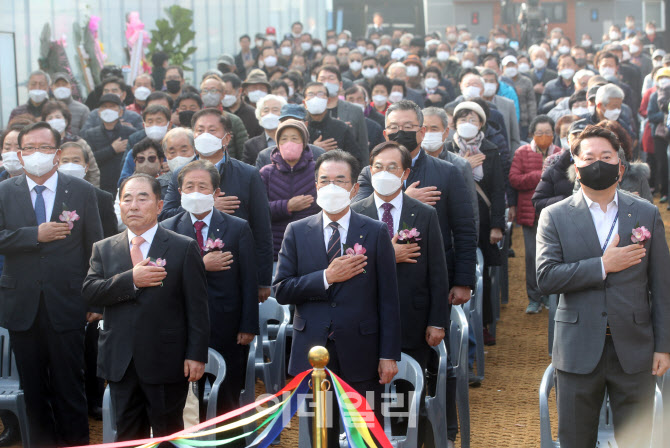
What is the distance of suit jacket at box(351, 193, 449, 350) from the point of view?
5629 mm

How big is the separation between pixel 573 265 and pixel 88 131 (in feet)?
22.0

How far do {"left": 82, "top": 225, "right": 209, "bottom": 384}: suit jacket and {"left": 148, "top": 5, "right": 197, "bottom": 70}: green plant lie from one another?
44.9ft

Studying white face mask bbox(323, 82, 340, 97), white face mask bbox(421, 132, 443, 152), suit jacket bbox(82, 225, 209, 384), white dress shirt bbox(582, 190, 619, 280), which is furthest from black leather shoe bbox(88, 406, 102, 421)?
white face mask bbox(323, 82, 340, 97)

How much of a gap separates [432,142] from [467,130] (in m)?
1.05

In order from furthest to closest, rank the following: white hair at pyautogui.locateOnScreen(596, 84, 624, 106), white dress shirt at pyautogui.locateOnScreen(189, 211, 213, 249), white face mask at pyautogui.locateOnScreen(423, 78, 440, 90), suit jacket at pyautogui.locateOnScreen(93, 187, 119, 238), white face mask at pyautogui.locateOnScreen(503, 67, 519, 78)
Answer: white face mask at pyautogui.locateOnScreen(503, 67, 519, 78)
white face mask at pyautogui.locateOnScreen(423, 78, 440, 90)
white hair at pyautogui.locateOnScreen(596, 84, 624, 106)
suit jacket at pyautogui.locateOnScreen(93, 187, 119, 238)
white dress shirt at pyautogui.locateOnScreen(189, 211, 213, 249)

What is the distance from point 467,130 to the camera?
8.28 metres

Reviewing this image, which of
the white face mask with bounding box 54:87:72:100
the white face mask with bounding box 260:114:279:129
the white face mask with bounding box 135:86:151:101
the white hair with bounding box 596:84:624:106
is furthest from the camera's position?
the white face mask with bounding box 135:86:151:101

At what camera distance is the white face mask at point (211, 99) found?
34.6 feet

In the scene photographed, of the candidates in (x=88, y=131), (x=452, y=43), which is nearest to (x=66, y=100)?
(x=88, y=131)

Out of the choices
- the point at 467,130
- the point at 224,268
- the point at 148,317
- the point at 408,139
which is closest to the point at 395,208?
the point at 408,139

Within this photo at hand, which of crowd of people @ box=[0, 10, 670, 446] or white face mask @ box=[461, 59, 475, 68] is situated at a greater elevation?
white face mask @ box=[461, 59, 475, 68]

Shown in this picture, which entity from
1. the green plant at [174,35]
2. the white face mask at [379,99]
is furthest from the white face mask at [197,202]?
the green plant at [174,35]

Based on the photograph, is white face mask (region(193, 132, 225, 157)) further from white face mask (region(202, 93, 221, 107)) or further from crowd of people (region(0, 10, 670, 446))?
white face mask (region(202, 93, 221, 107))

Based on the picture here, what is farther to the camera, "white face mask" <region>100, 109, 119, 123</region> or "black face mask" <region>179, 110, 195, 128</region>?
"white face mask" <region>100, 109, 119, 123</region>
